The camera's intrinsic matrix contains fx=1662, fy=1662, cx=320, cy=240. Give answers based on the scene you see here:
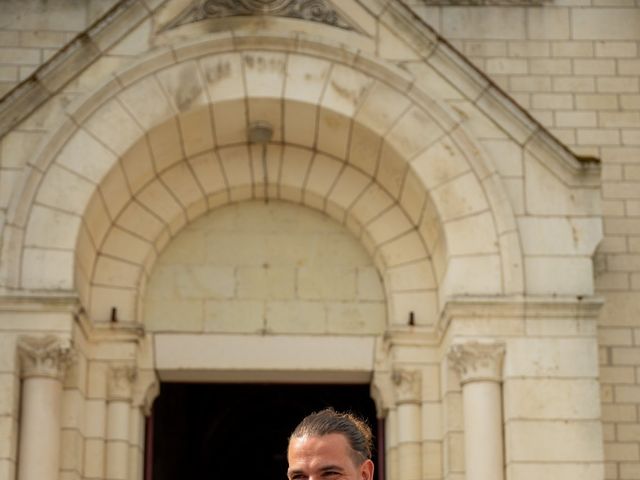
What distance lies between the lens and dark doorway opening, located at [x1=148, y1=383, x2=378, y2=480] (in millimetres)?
20469

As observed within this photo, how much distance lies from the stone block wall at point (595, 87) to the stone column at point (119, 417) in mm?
4069

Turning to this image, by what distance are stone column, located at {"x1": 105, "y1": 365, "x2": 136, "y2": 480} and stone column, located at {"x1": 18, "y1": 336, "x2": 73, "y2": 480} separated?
0.90 m

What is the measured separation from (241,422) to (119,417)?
989cm

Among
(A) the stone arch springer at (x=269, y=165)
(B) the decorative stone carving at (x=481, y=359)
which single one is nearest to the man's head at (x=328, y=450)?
(B) the decorative stone carving at (x=481, y=359)

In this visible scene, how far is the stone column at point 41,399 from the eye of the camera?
43.0 feet

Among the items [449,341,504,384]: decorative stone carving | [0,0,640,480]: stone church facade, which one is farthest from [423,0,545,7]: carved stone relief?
[449,341,504,384]: decorative stone carving

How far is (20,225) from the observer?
13.5 meters

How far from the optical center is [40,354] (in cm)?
1322

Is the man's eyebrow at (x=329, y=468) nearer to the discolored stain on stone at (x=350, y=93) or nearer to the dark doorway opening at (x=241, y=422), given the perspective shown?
the discolored stain on stone at (x=350, y=93)

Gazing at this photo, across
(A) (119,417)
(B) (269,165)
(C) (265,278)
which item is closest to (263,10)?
(B) (269,165)

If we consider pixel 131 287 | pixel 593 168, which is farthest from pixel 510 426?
pixel 131 287

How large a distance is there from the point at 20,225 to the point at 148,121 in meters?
1.39

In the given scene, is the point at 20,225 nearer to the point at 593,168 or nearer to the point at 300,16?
the point at 300,16

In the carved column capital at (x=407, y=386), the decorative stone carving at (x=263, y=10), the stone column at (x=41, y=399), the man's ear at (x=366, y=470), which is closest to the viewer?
the man's ear at (x=366, y=470)
